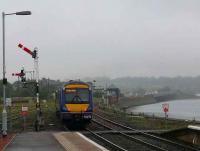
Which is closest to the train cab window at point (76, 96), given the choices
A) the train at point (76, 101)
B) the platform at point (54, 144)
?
the train at point (76, 101)

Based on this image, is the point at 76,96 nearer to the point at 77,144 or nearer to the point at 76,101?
the point at 76,101

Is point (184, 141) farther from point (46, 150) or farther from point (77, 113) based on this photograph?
point (77, 113)

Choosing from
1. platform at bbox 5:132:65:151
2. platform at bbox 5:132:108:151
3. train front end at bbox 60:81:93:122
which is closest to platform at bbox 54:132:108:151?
platform at bbox 5:132:108:151

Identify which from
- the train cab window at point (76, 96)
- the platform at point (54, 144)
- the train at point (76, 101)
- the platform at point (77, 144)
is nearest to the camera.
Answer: the platform at point (77, 144)

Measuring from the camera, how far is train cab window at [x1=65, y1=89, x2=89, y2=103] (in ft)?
115

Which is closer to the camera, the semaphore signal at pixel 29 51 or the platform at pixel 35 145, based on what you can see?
the platform at pixel 35 145

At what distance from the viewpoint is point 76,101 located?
115 feet

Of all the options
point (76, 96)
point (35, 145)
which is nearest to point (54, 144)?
point (35, 145)

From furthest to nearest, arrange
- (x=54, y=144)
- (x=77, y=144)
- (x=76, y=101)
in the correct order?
(x=76, y=101) → (x=54, y=144) → (x=77, y=144)

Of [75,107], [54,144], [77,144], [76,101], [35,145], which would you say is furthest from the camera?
[76,101]

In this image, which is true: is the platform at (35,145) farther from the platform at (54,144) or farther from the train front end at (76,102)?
the train front end at (76,102)

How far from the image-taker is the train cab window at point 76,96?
115ft

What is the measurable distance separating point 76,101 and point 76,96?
0.35 m

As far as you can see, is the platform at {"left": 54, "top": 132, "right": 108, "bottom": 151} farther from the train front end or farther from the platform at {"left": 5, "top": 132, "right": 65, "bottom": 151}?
the train front end
